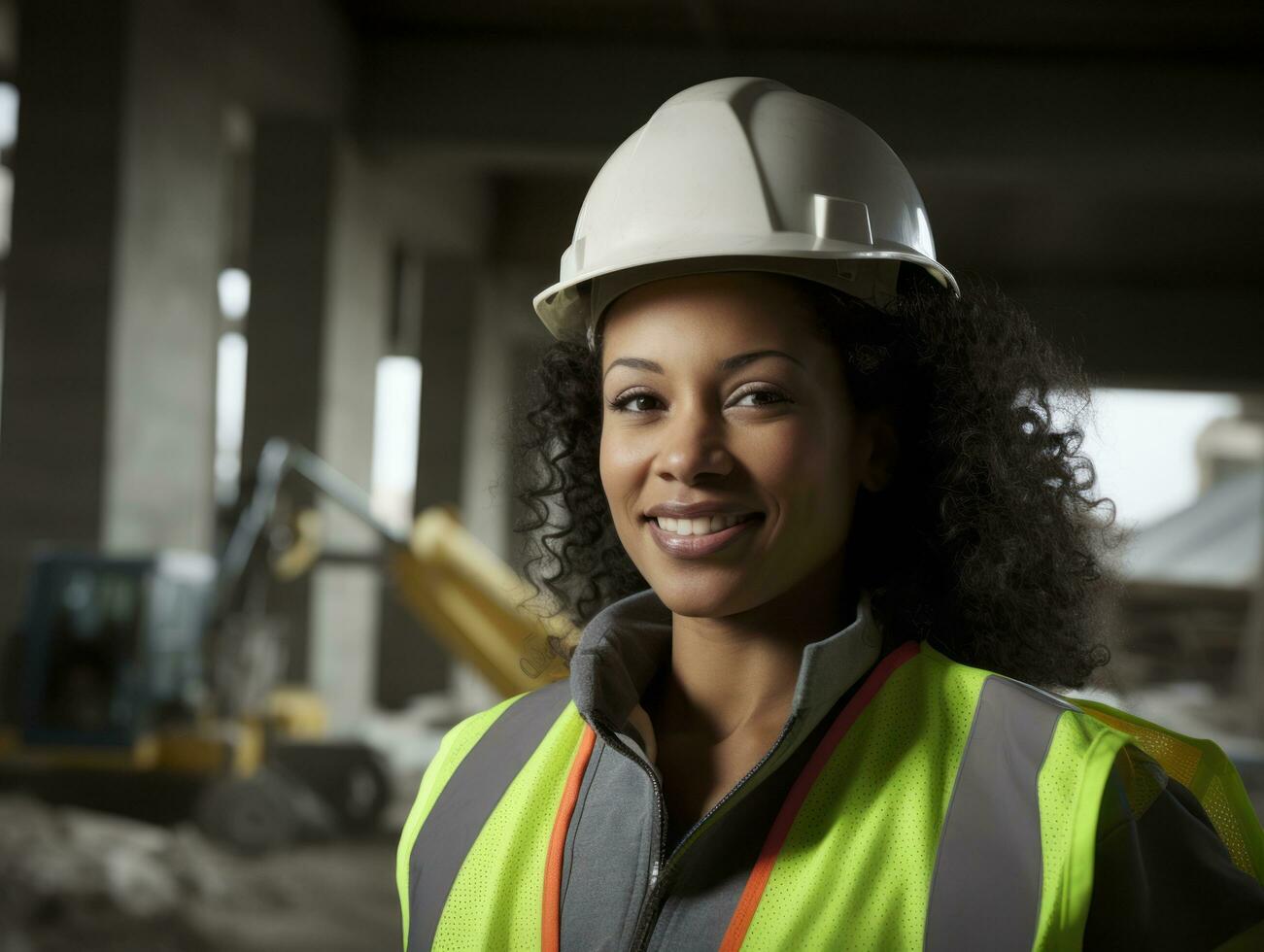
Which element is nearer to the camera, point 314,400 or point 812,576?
point 812,576

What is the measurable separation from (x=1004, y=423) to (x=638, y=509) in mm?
485

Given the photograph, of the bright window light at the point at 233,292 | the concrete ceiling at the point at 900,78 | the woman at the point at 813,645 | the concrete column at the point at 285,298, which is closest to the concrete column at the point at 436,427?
the bright window light at the point at 233,292

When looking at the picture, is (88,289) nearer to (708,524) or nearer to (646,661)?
(646,661)

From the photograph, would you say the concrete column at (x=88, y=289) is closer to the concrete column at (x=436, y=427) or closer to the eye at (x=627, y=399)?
the concrete column at (x=436, y=427)

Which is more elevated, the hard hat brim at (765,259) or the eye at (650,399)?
the hard hat brim at (765,259)

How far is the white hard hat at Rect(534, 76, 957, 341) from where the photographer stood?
1501 mm

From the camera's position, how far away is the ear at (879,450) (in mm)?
1621

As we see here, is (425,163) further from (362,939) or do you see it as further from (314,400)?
(362,939)

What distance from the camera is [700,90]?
5.23 ft

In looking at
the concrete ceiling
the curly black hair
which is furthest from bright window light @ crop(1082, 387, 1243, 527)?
the curly black hair

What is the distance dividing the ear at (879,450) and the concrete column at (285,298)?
29.5ft

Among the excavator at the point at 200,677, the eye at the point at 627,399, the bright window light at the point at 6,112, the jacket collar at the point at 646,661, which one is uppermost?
the bright window light at the point at 6,112

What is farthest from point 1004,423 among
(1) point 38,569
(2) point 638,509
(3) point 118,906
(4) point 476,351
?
(4) point 476,351

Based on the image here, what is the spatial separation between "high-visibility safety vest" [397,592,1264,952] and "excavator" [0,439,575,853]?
16.4 ft
